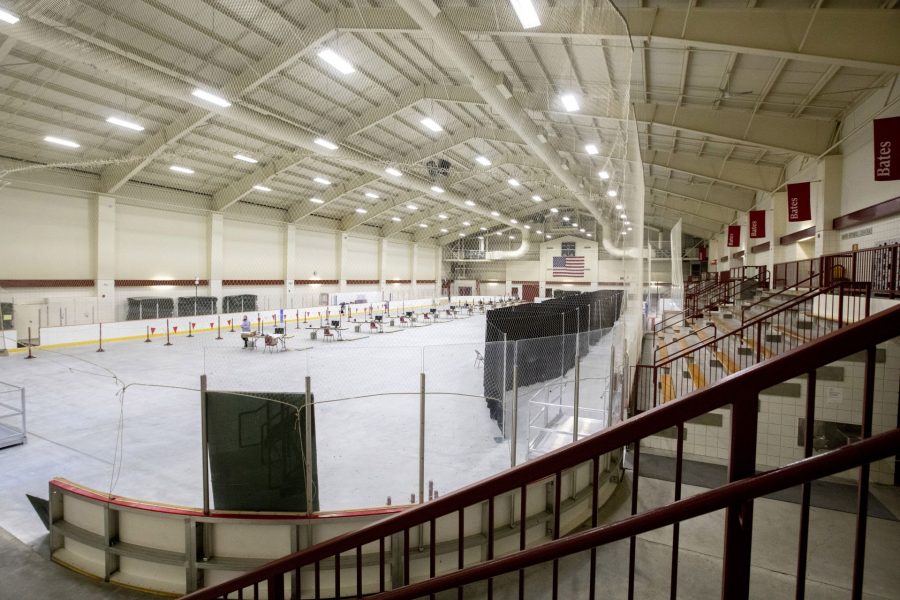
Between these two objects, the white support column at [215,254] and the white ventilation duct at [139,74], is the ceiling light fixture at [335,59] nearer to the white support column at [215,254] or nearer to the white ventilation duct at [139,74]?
the white ventilation duct at [139,74]

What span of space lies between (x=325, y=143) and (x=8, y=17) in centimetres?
879

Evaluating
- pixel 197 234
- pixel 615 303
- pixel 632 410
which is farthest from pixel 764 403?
pixel 197 234

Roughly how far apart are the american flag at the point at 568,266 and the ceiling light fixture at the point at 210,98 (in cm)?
3659

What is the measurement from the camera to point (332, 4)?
10266 mm

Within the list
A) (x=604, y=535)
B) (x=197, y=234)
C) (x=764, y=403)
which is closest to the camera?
(x=604, y=535)

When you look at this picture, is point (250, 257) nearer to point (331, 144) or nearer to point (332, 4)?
point (331, 144)

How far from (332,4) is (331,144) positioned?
6131mm

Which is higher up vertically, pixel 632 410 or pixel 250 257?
pixel 250 257

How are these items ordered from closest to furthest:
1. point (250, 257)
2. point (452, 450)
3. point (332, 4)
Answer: point (452, 450) < point (332, 4) < point (250, 257)

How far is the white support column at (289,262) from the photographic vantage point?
2811 cm

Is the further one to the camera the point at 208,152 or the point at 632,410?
the point at 208,152

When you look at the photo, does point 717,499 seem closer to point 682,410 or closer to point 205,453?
point 682,410

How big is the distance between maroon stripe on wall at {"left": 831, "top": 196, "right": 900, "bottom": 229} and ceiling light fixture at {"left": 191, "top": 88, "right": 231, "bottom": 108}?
16385mm

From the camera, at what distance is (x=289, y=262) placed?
2830cm
